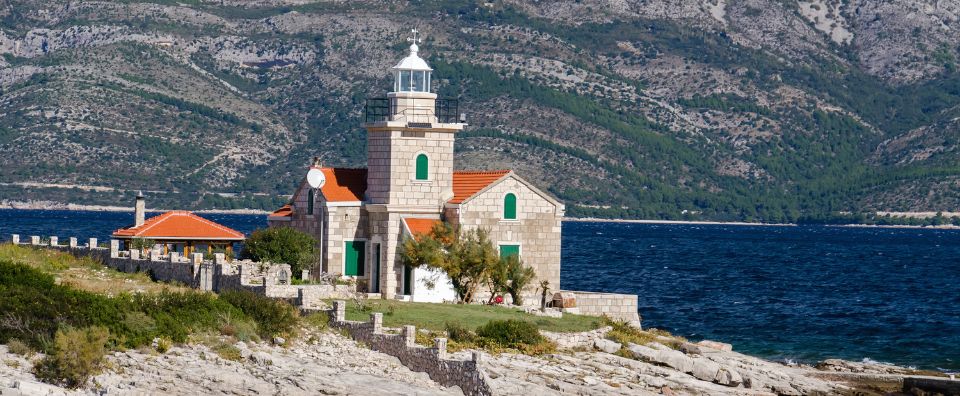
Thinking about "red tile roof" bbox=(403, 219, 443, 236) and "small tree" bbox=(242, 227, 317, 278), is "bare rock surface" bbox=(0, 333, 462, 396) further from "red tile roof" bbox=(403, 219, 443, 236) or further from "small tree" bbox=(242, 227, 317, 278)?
"red tile roof" bbox=(403, 219, 443, 236)

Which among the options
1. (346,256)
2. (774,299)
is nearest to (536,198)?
(346,256)

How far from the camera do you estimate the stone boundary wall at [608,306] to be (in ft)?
147

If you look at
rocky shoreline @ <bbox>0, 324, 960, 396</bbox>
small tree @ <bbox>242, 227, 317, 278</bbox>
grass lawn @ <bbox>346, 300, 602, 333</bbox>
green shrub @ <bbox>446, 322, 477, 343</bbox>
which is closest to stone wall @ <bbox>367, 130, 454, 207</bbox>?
small tree @ <bbox>242, 227, 317, 278</bbox>

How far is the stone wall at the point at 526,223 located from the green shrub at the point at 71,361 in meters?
16.7

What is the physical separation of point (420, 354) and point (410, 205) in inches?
457

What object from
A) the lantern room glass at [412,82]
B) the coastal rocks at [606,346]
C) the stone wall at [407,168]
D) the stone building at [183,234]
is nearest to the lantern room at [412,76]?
the lantern room glass at [412,82]

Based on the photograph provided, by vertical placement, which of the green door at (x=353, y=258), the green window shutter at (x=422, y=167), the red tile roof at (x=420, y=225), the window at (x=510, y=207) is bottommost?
the green door at (x=353, y=258)

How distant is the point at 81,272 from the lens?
41.8m

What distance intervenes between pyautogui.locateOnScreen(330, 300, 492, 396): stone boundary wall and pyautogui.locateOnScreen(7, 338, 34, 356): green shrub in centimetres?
748

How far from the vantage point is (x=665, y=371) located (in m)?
36.7

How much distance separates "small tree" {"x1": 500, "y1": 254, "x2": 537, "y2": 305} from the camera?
44.2m

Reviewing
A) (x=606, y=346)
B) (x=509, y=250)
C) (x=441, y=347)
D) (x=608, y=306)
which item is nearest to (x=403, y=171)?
(x=509, y=250)

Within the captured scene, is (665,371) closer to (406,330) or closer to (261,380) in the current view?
(406,330)

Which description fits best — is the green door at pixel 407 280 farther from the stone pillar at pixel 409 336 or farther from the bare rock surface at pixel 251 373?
the bare rock surface at pixel 251 373
